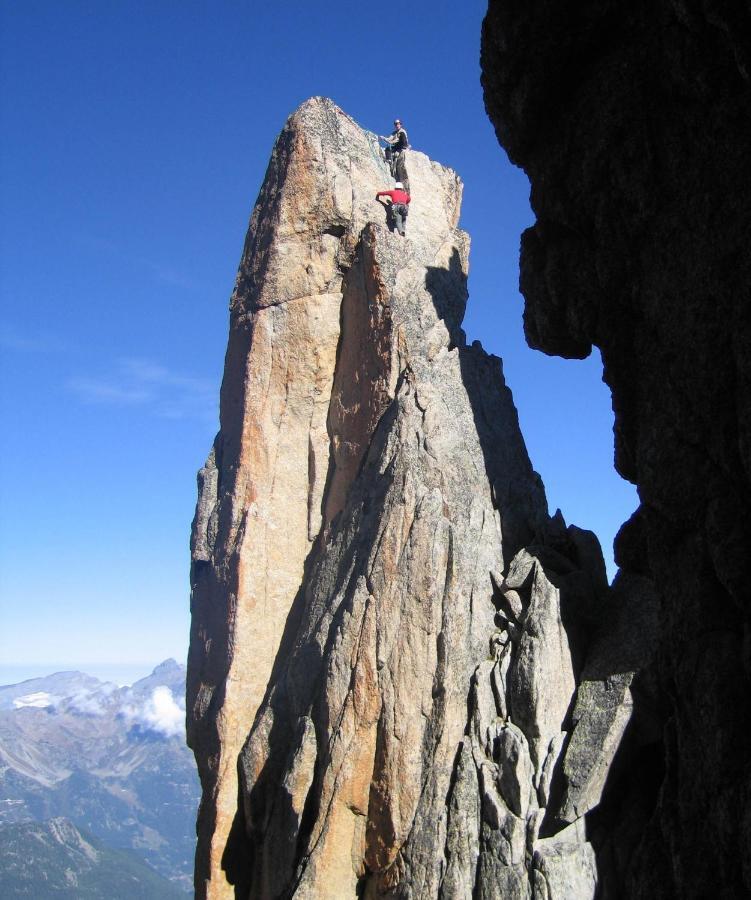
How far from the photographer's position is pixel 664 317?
15547 millimetres

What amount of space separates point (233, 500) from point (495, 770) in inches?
549

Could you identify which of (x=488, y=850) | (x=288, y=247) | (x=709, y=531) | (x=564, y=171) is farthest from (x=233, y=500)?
(x=709, y=531)

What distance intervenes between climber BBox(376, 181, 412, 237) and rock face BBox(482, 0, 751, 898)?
1232 centimetres

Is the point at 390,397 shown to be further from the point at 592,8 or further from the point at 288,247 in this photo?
the point at 592,8

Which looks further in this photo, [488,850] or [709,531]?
[488,850]

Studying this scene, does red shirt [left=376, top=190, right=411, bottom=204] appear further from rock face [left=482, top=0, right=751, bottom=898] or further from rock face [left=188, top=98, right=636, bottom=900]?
rock face [left=482, top=0, right=751, bottom=898]

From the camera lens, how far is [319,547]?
96.3ft

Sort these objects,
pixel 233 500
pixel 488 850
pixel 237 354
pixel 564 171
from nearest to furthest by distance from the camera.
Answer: pixel 564 171 < pixel 488 850 < pixel 233 500 < pixel 237 354

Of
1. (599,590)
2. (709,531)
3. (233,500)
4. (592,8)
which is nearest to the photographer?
(709,531)

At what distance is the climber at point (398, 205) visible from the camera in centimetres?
3257

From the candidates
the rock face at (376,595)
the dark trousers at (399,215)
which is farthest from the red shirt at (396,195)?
the rock face at (376,595)

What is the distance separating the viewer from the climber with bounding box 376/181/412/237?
3257 centimetres

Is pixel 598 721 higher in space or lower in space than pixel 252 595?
lower

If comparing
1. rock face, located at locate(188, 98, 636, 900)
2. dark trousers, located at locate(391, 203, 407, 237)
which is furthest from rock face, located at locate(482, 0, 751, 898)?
dark trousers, located at locate(391, 203, 407, 237)
